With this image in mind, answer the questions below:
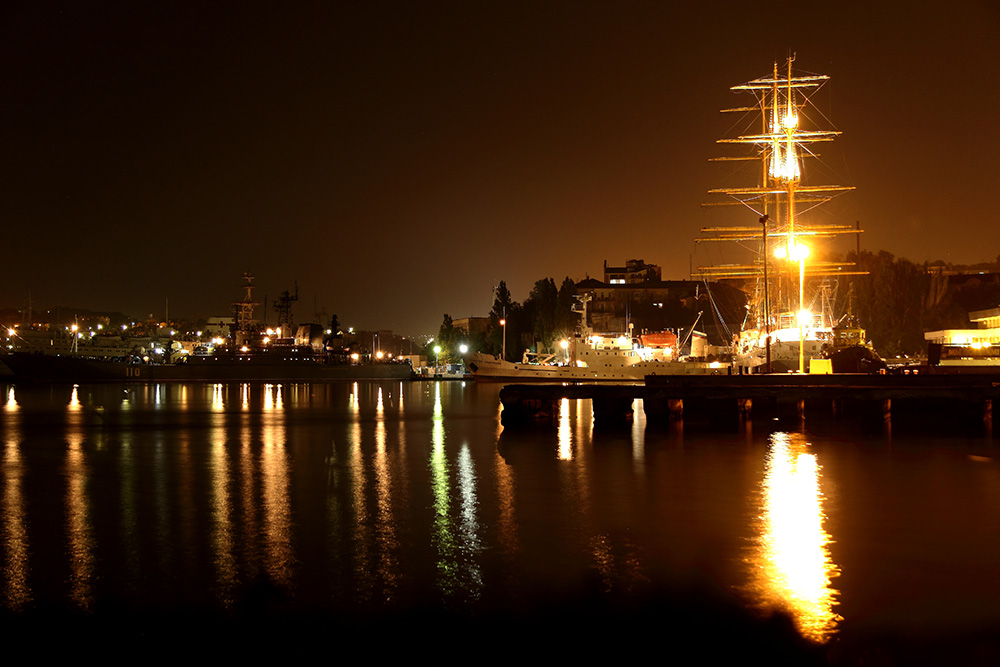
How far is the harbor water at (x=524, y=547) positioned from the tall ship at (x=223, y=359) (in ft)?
242

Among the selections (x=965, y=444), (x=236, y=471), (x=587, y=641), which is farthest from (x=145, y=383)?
(x=587, y=641)

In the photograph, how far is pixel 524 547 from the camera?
11.3 m

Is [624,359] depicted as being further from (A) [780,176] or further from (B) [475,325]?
(B) [475,325]

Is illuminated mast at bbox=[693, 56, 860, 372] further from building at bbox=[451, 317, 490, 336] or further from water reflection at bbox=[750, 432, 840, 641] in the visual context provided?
building at bbox=[451, 317, 490, 336]

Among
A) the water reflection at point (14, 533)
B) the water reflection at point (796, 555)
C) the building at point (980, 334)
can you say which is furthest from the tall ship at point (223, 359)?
the water reflection at point (796, 555)

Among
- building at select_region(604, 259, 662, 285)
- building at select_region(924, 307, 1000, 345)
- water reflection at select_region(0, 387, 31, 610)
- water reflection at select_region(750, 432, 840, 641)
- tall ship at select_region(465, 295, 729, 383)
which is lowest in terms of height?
water reflection at select_region(750, 432, 840, 641)

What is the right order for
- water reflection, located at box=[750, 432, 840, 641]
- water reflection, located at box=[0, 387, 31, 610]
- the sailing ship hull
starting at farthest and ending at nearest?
1. the sailing ship hull
2. water reflection, located at box=[0, 387, 31, 610]
3. water reflection, located at box=[750, 432, 840, 641]

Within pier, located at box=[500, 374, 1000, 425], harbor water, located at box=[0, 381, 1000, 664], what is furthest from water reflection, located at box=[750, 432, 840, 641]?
pier, located at box=[500, 374, 1000, 425]

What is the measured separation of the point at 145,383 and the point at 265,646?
89.9m

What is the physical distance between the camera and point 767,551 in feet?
35.7

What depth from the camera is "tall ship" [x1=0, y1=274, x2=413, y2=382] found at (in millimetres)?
89125

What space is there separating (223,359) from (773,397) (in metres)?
77.9

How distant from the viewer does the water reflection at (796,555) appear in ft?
27.7

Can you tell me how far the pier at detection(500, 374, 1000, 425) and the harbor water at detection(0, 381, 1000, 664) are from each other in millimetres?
5876
